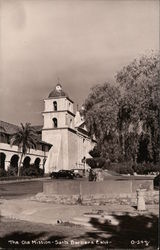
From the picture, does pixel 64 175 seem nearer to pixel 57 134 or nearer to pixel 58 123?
pixel 57 134

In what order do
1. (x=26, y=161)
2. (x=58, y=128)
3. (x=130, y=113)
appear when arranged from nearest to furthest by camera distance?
1. (x=130, y=113)
2. (x=26, y=161)
3. (x=58, y=128)

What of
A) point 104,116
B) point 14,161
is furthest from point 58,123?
point 104,116

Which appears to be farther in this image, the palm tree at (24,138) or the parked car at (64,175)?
the palm tree at (24,138)

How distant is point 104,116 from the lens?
2189 centimetres

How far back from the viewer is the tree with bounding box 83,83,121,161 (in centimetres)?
2158

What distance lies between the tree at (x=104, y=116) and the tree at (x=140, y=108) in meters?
0.67

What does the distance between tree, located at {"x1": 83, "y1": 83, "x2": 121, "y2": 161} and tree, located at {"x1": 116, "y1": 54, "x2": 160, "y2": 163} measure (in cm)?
67

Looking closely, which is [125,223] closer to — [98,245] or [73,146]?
[98,245]

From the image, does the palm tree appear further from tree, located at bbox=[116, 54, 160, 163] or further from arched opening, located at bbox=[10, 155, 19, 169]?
tree, located at bbox=[116, 54, 160, 163]

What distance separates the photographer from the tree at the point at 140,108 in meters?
18.7

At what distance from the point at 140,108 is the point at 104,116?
131 inches

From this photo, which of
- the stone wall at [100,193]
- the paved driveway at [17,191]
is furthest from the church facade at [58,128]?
the stone wall at [100,193]

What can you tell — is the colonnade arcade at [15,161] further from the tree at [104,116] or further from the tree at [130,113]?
the tree at [130,113]

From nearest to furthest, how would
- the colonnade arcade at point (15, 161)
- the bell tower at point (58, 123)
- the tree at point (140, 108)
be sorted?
the tree at point (140, 108) < the colonnade arcade at point (15, 161) < the bell tower at point (58, 123)
